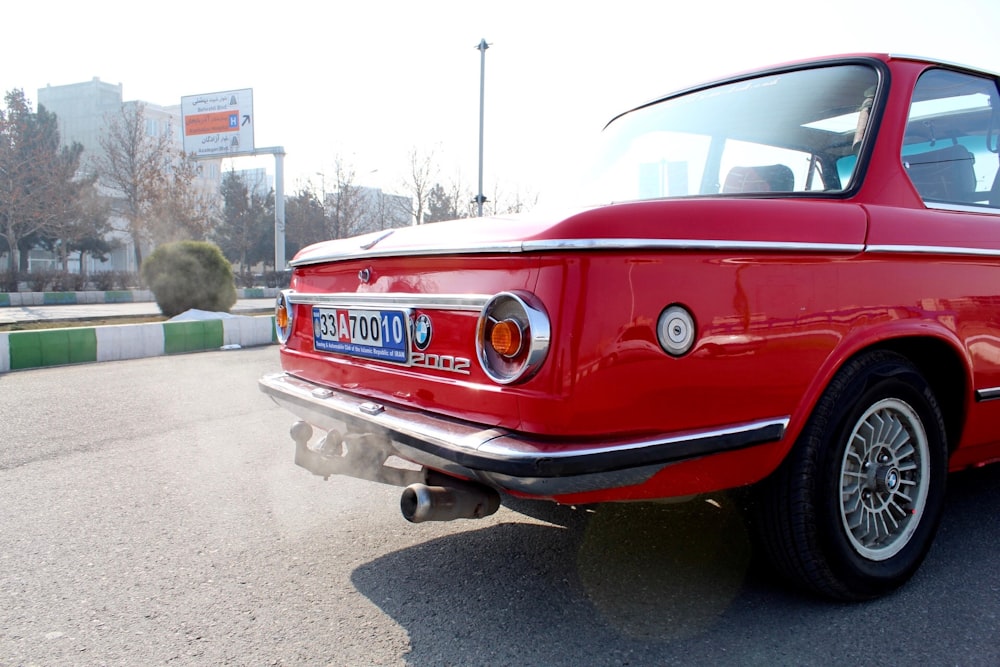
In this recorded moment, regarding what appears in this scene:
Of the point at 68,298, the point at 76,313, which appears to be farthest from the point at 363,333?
the point at 68,298

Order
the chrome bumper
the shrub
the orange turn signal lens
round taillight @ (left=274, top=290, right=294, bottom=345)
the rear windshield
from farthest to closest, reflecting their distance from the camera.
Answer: the shrub < round taillight @ (left=274, top=290, right=294, bottom=345) < the rear windshield < the orange turn signal lens < the chrome bumper

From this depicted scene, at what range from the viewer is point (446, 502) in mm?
2318

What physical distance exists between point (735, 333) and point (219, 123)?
35.8 meters

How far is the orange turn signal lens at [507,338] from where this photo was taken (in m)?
2.16

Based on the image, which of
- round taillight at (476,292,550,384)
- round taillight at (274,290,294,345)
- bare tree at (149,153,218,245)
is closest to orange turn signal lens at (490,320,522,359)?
round taillight at (476,292,550,384)

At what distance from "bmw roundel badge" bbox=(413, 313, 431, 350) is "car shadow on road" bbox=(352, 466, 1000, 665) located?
0.90 m

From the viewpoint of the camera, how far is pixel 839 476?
2.49m

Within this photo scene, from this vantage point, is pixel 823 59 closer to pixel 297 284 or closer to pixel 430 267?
pixel 430 267

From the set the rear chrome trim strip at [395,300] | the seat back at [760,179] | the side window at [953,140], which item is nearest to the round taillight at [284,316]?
the rear chrome trim strip at [395,300]

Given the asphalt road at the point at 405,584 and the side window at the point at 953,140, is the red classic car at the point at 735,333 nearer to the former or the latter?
the side window at the point at 953,140

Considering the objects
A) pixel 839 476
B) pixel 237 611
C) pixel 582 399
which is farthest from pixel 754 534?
pixel 237 611

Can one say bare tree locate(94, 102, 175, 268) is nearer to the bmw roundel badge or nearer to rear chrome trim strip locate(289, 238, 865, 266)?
the bmw roundel badge

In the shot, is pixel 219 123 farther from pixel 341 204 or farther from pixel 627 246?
pixel 627 246

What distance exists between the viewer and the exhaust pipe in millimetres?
2295
